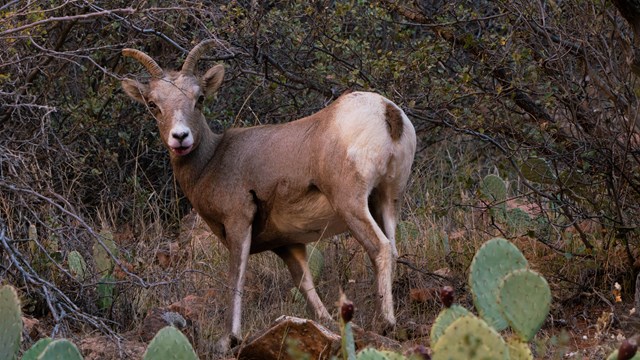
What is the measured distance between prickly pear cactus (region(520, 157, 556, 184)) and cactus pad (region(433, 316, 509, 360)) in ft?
14.4

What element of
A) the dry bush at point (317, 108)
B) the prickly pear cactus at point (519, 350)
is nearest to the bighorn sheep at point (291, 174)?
the dry bush at point (317, 108)

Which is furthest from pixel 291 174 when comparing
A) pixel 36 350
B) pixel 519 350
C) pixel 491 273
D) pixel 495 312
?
pixel 519 350

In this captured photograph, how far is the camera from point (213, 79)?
26.7 feet

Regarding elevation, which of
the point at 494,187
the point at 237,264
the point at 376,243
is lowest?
the point at 494,187

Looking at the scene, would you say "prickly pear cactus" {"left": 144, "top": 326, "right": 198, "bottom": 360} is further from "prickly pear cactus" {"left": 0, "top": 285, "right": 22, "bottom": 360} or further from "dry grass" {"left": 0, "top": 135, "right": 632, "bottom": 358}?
"dry grass" {"left": 0, "top": 135, "right": 632, "bottom": 358}

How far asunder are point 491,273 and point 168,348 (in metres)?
1.37

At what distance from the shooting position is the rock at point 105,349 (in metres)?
6.15

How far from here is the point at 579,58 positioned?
309 inches

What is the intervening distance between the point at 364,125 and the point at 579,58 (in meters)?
1.85

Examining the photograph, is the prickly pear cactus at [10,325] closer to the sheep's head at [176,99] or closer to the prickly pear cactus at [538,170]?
the sheep's head at [176,99]

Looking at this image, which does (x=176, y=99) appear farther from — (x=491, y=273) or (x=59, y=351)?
(x=59, y=351)

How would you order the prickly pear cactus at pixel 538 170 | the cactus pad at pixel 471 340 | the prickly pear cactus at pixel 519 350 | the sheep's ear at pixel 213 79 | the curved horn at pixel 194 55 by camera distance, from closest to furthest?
the cactus pad at pixel 471 340, the prickly pear cactus at pixel 519 350, the prickly pear cactus at pixel 538 170, the curved horn at pixel 194 55, the sheep's ear at pixel 213 79

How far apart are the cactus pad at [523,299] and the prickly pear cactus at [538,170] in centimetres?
363

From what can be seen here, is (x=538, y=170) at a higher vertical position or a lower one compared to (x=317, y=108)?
higher
